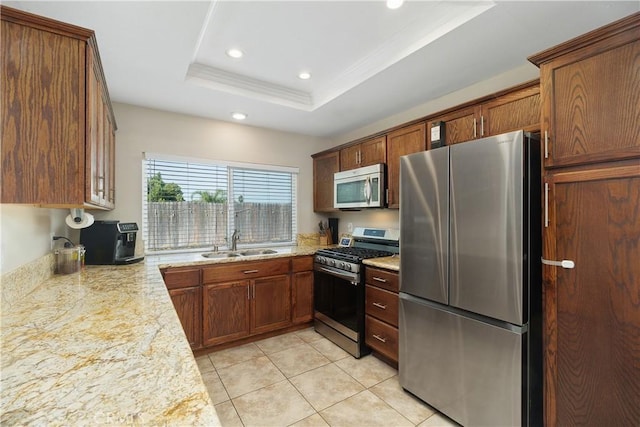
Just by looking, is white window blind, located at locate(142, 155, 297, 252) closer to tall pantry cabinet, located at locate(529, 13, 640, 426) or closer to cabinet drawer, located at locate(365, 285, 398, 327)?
cabinet drawer, located at locate(365, 285, 398, 327)

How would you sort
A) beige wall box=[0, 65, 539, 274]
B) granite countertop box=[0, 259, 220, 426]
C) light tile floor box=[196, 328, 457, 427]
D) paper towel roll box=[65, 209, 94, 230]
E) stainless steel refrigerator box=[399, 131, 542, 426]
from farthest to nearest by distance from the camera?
1. paper towel roll box=[65, 209, 94, 230]
2. light tile floor box=[196, 328, 457, 427]
3. beige wall box=[0, 65, 539, 274]
4. stainless steel refrigerator box=[399, 131, 542, 426]
5. granite countertop box=[0, 259, 220, 426]

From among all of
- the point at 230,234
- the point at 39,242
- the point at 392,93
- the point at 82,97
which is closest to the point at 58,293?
the point at 39,242

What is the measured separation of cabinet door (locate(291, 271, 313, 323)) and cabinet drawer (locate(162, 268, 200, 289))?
102 centimetres

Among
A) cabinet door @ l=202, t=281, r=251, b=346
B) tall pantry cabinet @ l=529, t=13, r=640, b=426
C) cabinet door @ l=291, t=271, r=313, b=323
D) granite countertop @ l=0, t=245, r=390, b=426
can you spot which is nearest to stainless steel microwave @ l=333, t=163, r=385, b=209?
cabinet door @ l=291, t=271, r=313, b=323

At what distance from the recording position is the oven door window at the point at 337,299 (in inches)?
107

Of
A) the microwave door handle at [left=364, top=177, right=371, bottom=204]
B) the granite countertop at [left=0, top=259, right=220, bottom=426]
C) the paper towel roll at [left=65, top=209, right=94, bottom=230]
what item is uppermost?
the microwave door handle at [left=364, top=177, right=371, bottom=204]

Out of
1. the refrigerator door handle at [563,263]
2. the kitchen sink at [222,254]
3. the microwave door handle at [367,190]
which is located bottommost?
the kitchen sink at [222,254]

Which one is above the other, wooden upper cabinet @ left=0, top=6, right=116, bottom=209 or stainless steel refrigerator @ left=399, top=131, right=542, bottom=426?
wooden upper cabinet @ left=0, top=6, right=116, bottom=209

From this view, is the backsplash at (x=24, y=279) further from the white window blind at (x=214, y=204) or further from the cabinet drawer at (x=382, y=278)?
the cabinet drawer at (x=382, y=278)

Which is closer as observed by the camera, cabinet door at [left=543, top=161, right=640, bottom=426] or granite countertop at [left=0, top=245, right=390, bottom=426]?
granite countertop at [left=0, top=245, right=390, bottom=426]

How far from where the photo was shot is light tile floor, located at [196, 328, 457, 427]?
74.7 inches

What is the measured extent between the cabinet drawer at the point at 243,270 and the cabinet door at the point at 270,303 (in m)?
0.07

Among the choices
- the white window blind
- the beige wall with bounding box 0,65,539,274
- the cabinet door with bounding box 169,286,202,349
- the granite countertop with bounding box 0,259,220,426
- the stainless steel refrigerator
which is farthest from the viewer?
the white window blind

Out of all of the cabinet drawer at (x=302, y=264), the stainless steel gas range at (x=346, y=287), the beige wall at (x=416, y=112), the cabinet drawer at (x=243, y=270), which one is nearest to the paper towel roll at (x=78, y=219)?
the cabinet drawer at (x=243, y=270)
